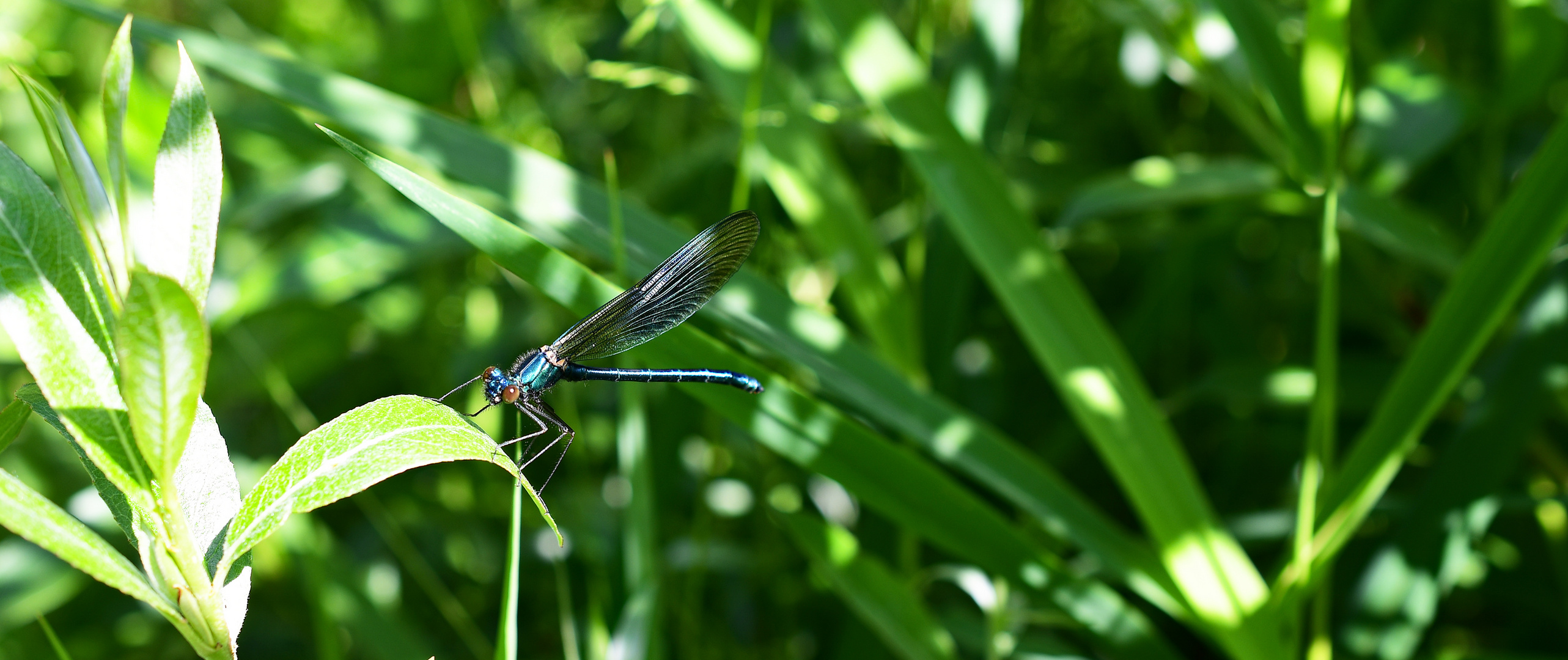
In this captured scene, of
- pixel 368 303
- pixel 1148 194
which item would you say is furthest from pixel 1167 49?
pixel 368 303

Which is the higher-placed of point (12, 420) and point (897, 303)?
point (897, 303)

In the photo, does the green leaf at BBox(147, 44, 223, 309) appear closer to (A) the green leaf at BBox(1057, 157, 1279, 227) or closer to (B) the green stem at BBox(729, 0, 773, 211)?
(B) the green stem at BBox(729, 0, 773, 211)

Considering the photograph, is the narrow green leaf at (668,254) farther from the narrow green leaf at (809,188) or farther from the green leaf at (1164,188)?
the green leaf at (1164,188)

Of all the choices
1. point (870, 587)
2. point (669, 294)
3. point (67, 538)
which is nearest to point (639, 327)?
point (669, 294)

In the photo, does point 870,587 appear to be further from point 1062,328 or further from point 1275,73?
point 1275,73

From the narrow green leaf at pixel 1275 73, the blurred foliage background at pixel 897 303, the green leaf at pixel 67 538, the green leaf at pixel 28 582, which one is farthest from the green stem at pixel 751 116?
the green leaf at pixel 28 582

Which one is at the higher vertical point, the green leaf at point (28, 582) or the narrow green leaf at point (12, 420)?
the green leaf at point (28, 582)
